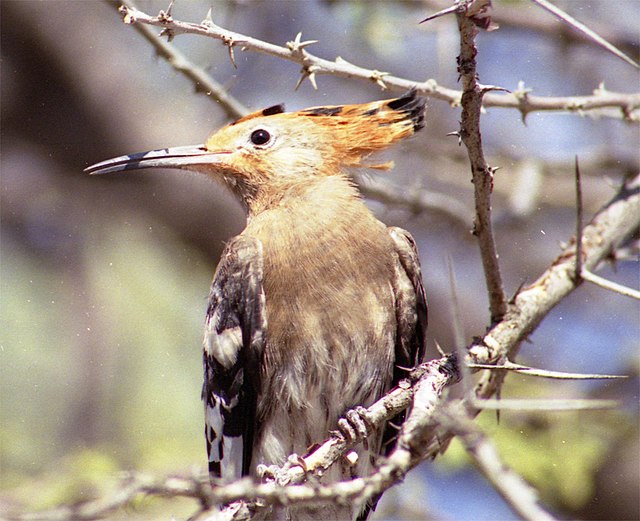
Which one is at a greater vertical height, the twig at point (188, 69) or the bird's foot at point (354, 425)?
the twig at point (188, 69)

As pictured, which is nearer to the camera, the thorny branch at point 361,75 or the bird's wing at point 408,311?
the thorny branch at point 361,75

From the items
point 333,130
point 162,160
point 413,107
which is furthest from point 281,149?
point 413,107

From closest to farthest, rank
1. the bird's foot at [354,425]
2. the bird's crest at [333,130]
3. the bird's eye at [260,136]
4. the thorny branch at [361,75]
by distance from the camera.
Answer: the thorny branch at [361,75], the bird's foot at [354,425], the bird's crest at [333,130], the bird's eye at [260,136]

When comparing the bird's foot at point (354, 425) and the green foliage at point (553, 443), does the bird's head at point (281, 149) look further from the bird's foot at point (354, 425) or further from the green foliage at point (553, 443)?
the green foliage at point (553, 443)

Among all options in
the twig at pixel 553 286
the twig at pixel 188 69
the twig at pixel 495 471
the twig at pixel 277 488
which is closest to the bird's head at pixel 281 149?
the twig at pixel 188 69

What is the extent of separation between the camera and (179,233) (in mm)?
5895

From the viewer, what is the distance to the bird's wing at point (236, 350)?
345 cm

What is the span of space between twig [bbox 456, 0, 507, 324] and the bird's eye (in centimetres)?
137

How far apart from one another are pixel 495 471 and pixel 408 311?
204cm

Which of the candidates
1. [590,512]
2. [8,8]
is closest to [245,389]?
[590,512]

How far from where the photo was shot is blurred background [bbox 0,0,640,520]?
187 inches

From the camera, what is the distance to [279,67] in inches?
215

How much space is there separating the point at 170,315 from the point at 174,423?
84 cm

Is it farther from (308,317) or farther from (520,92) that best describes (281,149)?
(520,92)
